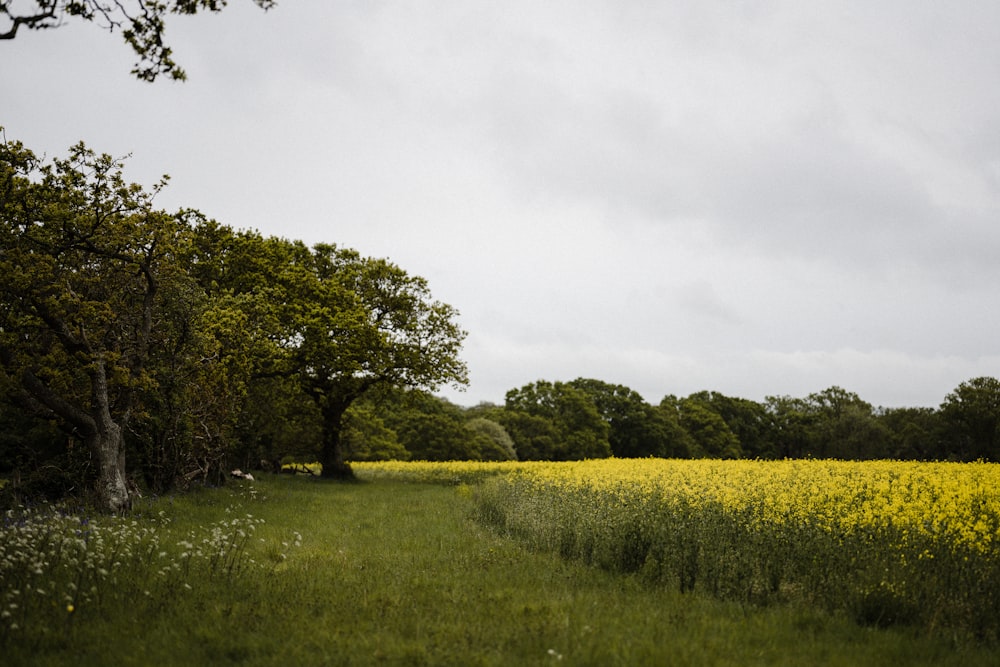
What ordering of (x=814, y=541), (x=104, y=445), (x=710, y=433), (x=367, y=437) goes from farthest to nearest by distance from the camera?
(x=710, y=433) → (x=367, y=437) → (x=104, y=445) → (x=814, y=541)

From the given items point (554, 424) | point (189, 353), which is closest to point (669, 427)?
point (554, 424)

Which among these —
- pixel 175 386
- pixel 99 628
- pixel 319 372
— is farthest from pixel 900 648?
pixel 319 372

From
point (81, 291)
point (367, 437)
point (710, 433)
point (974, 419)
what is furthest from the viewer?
point (710, 433)

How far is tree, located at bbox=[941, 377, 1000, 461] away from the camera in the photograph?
190 feet

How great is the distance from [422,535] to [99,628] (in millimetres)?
7651

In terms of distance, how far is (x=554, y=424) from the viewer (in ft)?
242

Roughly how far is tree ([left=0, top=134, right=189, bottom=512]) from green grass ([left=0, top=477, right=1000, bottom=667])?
5877mm

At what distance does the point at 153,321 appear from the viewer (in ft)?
57.8

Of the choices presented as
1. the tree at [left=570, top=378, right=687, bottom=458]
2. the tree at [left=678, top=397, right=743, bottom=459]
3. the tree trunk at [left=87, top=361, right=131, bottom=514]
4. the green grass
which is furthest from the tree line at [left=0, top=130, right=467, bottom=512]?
the tree at [left=678, top=397, right=743, bottom=459]

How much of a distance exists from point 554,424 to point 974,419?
41.9 m

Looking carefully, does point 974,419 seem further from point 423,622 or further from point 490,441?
point 423,622

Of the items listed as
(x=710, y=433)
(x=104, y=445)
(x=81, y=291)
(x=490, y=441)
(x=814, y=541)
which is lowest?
(x=490, y=441)

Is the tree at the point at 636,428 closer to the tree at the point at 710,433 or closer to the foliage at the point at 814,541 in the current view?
the tree at the point at 710,433

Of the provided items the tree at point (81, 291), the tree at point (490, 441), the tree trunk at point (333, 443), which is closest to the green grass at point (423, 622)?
the tree at point (81, 291)
